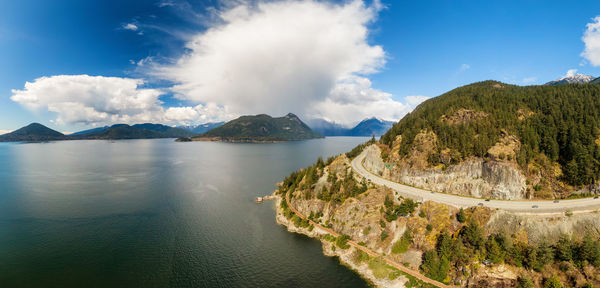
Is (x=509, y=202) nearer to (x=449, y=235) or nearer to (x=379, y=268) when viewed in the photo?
(x=449, y=235)

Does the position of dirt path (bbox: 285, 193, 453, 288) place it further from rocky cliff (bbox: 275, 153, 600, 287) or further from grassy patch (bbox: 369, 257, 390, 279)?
grassy patch (bbox: 369, 257, 390, 279)

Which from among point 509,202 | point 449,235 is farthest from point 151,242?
point 509,202

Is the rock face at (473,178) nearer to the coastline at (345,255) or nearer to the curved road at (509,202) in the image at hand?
the curved road at (509,202)

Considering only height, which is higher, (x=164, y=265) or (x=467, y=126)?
(x=467, y=126)

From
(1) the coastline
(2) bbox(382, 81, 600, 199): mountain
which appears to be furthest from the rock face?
(1) the coastline

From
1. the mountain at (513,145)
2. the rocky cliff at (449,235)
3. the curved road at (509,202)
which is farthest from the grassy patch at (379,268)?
the mountain at (513,145)

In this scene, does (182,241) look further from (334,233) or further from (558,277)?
(558,277)

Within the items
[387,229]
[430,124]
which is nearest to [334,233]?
[387,229]
